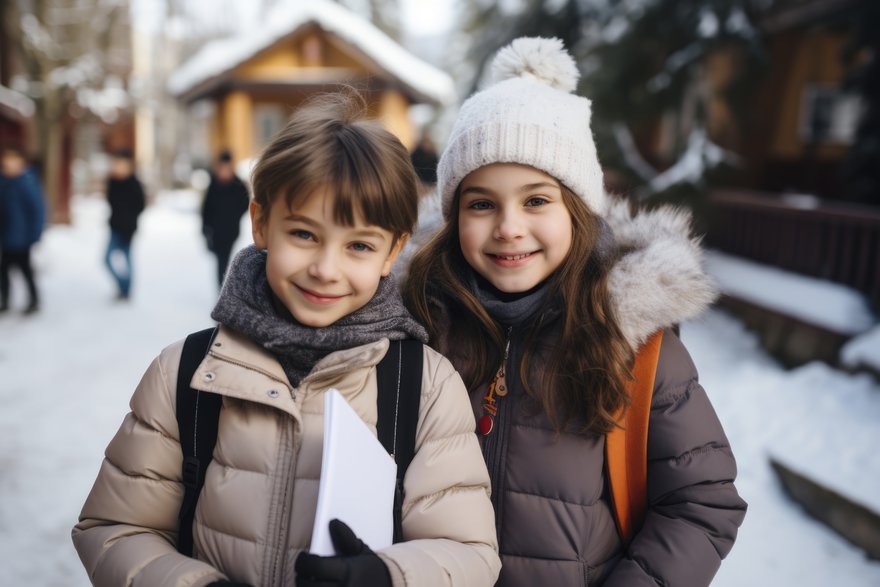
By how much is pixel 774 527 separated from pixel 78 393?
490 centimetres

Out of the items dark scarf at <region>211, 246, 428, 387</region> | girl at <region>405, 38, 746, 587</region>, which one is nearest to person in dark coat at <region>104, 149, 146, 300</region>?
girl at <region>405, 38, 746, 587</region>

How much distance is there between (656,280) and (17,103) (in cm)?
1584

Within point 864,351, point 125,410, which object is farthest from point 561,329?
point 864,351

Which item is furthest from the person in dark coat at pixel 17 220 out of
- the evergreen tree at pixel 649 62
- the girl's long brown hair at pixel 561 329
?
the girl's long brown hair at pixel 561 329

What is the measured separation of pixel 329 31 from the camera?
762 inches

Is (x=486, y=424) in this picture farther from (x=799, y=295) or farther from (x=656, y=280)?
(x=799, y=295)

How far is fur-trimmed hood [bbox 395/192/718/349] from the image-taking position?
172cm

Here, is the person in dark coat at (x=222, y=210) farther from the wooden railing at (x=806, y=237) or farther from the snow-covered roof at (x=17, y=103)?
the snow-covered roof at (x=17, y=103)

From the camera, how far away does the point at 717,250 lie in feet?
30.5

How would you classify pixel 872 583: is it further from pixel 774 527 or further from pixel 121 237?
pixel 121 237

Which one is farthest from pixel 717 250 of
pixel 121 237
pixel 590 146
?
pixel 590 146

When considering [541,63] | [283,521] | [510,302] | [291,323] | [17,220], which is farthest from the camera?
[17,220]

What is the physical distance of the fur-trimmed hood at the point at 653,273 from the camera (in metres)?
1.72

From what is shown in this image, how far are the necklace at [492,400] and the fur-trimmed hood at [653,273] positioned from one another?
0.32 m
